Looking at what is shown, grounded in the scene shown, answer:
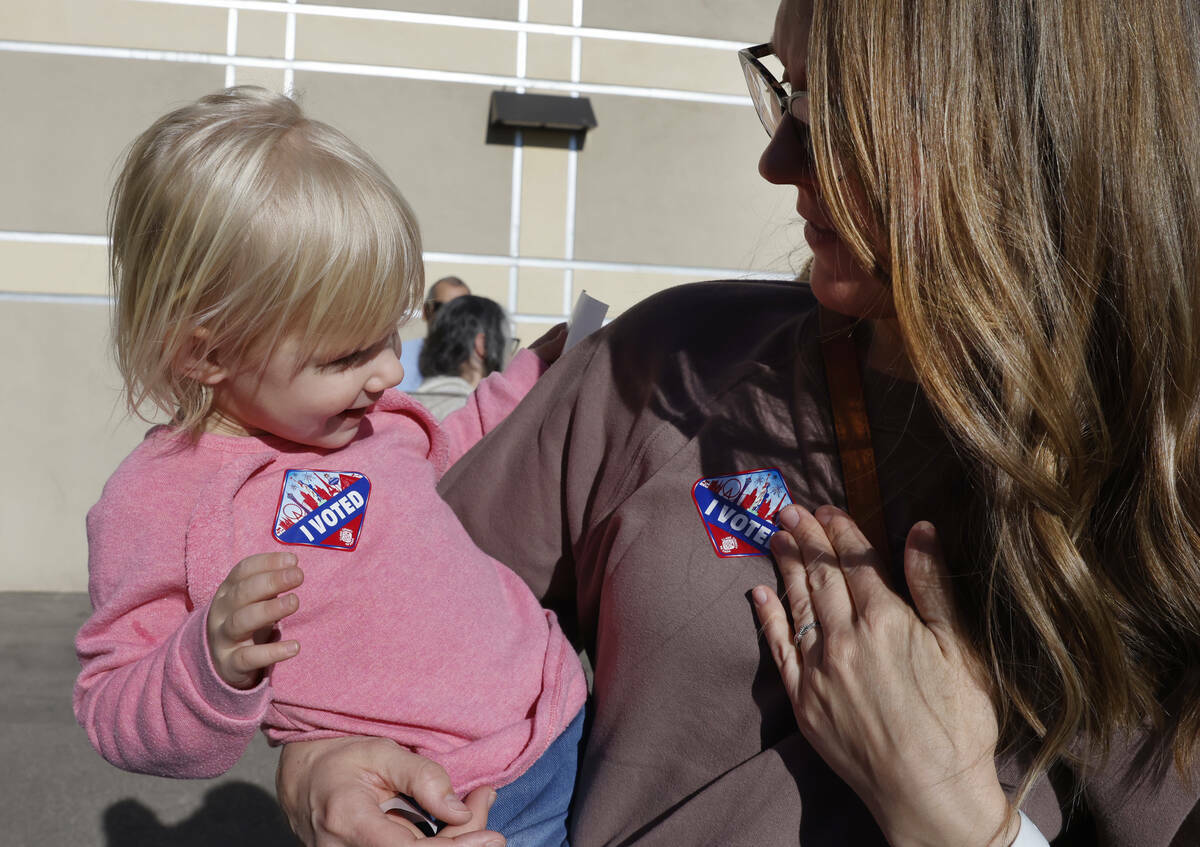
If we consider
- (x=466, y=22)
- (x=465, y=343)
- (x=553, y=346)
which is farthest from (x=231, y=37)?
(x=553, y=346)

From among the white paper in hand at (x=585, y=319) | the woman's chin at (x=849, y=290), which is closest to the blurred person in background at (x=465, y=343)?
the white paper in hand at (x=585, y=319)

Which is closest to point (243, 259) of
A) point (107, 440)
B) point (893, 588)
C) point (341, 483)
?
point (341, 483)

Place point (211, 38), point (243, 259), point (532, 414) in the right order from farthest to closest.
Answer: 1. point (211, 38)
2. point (532, 414)
3. point (243, 259)

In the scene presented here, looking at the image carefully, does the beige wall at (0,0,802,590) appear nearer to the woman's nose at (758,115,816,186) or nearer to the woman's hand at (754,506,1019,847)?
the woman's nose at (758,115,816,186)

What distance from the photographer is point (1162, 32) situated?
1124mm

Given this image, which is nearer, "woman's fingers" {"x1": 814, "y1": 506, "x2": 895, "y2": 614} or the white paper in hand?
"woman's fingers" {"x1": 814, "y1": 506, "x2": 895, "y2": 614}

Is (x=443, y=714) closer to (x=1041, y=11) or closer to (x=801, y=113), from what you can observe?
(x=801, y=113)

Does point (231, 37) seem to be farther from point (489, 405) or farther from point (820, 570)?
point (820, 570)

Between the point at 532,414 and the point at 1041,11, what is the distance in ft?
3.00

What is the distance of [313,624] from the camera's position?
1438mm

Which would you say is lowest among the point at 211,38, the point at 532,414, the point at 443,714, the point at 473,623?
the point at 443,714

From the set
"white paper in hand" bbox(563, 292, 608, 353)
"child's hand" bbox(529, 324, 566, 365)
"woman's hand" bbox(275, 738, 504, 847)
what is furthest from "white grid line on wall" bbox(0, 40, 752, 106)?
"woman's hand" bbox(275, 738, 504, 847)

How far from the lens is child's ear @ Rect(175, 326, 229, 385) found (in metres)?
1.47

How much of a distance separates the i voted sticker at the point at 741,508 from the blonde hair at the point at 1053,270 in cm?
29
